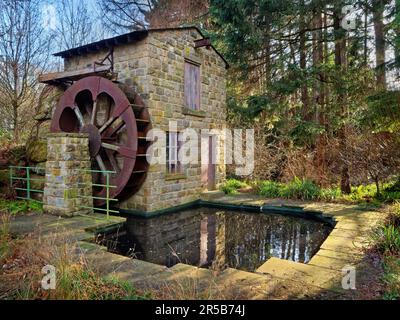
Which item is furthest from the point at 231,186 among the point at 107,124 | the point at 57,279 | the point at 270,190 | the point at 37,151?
the point at 57,279

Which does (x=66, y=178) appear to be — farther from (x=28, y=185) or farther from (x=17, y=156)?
(x=17, y=156)

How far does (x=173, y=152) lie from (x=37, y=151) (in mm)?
3019

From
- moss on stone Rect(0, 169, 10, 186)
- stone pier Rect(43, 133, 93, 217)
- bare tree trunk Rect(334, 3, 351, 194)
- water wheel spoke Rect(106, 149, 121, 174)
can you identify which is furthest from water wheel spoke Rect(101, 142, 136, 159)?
bare tree trunk Rect(334, 3, 351, 194)

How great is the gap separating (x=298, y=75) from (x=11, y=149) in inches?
288

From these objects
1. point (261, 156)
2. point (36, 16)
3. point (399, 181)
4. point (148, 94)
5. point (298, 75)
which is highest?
point (36, 16)

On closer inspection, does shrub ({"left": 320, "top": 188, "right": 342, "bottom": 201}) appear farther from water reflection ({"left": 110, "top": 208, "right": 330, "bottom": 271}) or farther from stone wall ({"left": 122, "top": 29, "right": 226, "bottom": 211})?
stone wall ({"left": 122, "top": 29, "right": 226, "bottom": 211})

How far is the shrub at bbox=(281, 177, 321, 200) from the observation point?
7.33 metres

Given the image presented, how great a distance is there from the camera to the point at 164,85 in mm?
6922

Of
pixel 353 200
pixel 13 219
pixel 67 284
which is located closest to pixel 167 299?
pixel 67 284

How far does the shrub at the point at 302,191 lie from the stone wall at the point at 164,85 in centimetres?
221

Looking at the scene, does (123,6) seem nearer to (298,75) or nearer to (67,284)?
(298,75)

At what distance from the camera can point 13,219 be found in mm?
5133

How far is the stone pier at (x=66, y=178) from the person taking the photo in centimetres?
552

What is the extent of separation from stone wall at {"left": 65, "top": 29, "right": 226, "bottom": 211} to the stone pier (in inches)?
53.8
